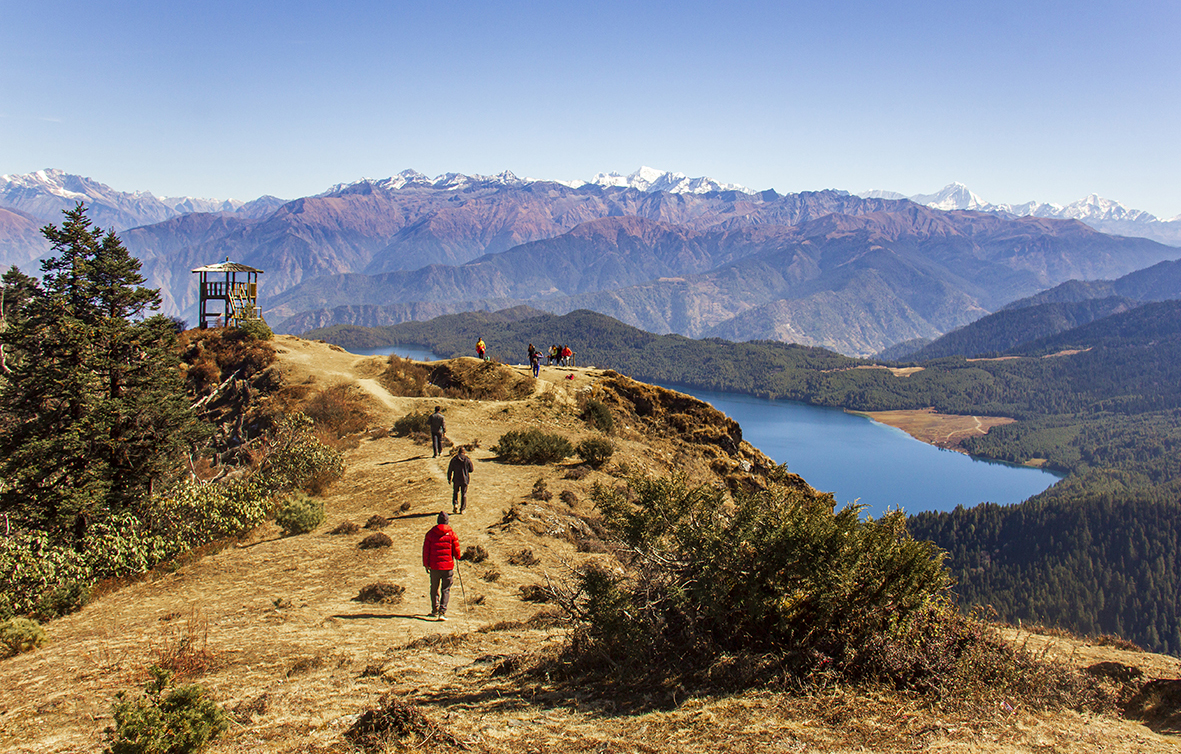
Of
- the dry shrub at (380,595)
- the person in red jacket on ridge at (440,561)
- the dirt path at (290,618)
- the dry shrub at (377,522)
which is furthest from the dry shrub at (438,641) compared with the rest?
the dry shrub at (377,522)

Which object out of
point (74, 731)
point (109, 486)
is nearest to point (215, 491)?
point (109, 486)

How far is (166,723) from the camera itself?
592 cm

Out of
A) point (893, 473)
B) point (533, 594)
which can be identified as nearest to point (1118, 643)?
point (533, 594)

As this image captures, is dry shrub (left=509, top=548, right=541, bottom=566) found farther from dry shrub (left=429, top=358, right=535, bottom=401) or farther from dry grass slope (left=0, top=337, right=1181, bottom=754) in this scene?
dry shrub (left=429, top=358, right=535, bottom=401)

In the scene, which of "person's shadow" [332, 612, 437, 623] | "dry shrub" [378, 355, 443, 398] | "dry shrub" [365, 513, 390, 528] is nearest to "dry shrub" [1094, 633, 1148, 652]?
"person's shadow" [332, 612, 437, 623]

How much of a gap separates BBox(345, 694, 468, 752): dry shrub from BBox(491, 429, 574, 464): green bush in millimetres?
16076

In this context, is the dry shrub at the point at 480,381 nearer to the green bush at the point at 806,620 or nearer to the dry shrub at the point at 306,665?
the dry shrub at the point at 306,665

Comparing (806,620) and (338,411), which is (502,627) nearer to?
(806,620)

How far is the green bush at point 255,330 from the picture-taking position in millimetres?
38625

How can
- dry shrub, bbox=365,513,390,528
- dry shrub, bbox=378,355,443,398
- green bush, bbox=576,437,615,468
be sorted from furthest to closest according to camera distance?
1. dry shrub, bbox=378,355,443,398
2. green bush, bbox=576,437,615,468
3. dry shrub, bbox=365,513,390,528

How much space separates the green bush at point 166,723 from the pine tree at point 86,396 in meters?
10.4

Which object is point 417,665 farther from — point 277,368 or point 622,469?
point 277,368

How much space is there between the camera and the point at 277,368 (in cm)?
3409

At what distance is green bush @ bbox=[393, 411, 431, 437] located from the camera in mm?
25438
